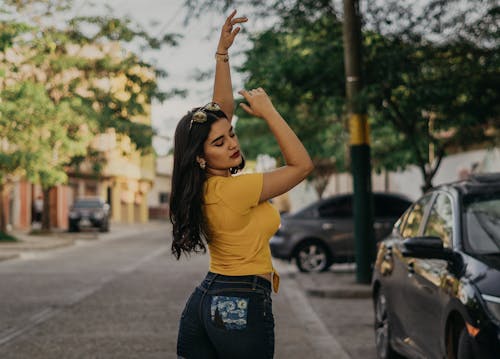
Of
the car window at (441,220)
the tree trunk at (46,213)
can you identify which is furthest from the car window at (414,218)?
the tree trunk at (46,213)

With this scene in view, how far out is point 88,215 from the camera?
4644 centimetres

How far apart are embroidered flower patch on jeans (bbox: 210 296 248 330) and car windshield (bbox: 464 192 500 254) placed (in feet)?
8.68

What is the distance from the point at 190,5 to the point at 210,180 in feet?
33.1

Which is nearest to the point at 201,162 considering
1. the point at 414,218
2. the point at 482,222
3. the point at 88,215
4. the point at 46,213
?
the point at 482,222

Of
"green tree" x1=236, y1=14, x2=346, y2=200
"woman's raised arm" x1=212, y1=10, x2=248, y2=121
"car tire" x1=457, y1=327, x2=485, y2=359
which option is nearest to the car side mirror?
"car tire" x1=457, y1=327, x2=485, y2=359

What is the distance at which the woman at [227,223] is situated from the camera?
351 cm

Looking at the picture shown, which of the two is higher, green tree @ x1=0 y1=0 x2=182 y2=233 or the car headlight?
green tree @ x1=0 y1=0 x2=182 y2=233

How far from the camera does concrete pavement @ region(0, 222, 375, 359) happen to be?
8867mm

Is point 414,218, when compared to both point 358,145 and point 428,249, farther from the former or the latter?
point 358,145

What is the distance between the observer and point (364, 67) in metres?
15.0

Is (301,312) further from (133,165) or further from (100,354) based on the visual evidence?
(133,165)

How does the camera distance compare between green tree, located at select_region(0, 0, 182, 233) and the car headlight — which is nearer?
the car headlight

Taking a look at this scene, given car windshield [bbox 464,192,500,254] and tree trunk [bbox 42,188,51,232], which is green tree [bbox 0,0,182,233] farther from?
car windshield [bbox 464,192,500,254]

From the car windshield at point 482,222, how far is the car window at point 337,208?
510 inches
